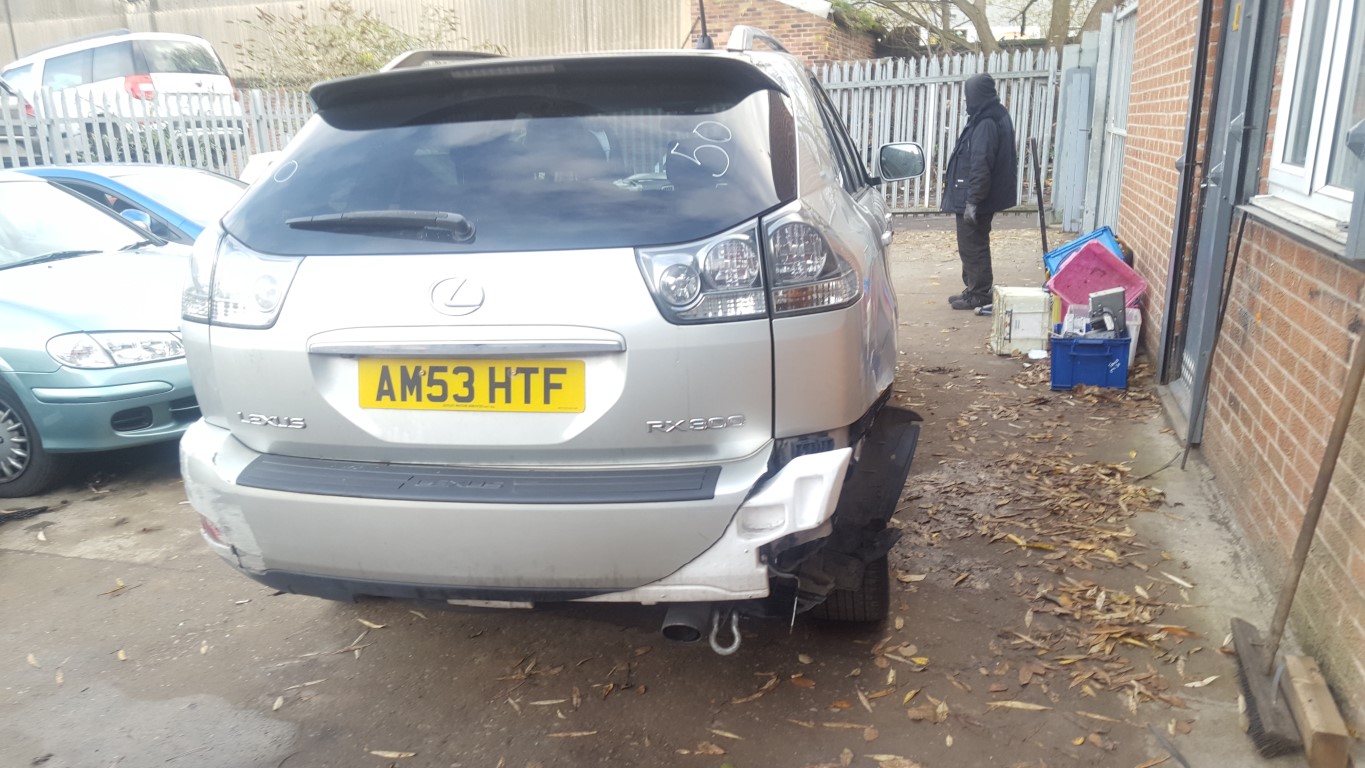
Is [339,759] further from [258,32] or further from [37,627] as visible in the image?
[258,32]

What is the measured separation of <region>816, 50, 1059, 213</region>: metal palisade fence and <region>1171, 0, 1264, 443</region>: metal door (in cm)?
830

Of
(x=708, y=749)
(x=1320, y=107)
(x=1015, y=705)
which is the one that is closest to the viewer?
(x=708, y=749)

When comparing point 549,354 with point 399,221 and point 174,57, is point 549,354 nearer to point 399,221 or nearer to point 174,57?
Result: point 399,221

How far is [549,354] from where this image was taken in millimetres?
2268

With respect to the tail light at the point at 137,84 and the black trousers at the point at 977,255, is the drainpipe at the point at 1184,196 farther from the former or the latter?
the tail light at the point at 137,84

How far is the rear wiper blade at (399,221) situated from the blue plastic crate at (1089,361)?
422 cm

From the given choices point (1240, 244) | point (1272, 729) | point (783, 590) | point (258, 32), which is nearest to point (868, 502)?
point (783, 590)

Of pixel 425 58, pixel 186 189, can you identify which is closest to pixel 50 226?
pixel 186 189

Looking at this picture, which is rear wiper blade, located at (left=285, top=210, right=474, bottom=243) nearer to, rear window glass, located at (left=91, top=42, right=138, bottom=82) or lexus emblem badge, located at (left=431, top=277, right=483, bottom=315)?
lexus emblem badge, located at (left=431, top=277, right=483, bottom=315)

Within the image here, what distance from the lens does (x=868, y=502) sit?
108 inches

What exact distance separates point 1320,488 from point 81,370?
5067 mm

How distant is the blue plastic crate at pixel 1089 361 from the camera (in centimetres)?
548

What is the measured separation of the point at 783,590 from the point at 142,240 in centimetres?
519

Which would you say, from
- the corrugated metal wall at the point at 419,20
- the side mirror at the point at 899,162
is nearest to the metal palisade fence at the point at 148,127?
the corrugated metal wall at the point at 419,20
